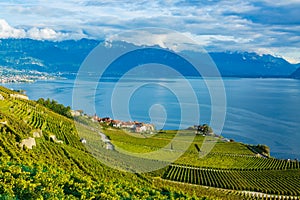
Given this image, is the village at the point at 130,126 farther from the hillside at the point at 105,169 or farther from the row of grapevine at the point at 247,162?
the row of grapevine at the point at 247,162

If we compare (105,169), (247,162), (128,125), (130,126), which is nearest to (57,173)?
(105,169)

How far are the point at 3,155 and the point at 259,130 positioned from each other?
5612cm

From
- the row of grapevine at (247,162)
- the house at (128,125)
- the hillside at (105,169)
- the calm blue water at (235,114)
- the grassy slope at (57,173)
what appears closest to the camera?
the grassy slope at (57,173)

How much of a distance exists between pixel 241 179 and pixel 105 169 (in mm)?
15746

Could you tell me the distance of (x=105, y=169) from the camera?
70.0 feet

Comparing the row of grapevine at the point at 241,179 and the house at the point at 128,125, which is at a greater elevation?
the row of grapevine at the point at 241,179

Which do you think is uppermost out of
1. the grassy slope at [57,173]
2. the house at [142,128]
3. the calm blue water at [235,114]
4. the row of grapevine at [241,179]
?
the grassy slope at [57,173]

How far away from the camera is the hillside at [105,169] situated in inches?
441

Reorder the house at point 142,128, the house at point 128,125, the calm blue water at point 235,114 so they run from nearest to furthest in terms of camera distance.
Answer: the house at point 142,128 < the calm blue water at point 235,114 < the house at point 128,125

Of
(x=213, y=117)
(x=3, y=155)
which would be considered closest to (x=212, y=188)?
(x=3, y=155)

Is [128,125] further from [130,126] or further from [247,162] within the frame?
[247,162]

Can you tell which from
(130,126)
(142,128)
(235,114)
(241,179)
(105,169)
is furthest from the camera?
(235,114)

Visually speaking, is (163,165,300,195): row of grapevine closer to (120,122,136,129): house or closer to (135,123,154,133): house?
(135,123,154,133): house

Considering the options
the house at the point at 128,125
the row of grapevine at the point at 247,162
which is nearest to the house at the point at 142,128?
the house at the point at 128,125
